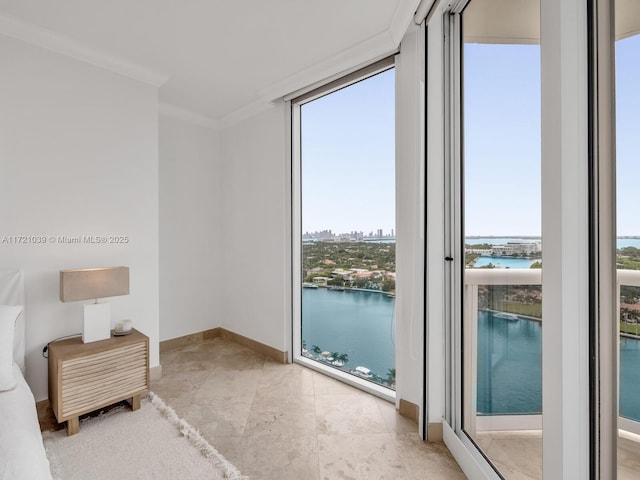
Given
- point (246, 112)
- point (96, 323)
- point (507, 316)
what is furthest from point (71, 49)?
point (507, 316)

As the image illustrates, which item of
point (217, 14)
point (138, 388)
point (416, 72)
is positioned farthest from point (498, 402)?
point (217, 14)

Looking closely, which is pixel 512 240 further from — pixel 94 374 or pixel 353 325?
pixel 94 374

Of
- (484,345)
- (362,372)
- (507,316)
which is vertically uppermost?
(507,316)

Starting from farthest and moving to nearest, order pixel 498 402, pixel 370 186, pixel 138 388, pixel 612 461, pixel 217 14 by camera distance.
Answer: pixel 370 186 < pixel 138 388 < pixel 217 14 < pixel 498 402 < pixel 612 461

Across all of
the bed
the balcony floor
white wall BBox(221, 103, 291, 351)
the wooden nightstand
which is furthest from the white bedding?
white wall BBox(221, 103, 291, 351)

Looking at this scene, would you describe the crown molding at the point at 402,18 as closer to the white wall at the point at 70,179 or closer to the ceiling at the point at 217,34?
the ceiling at the point at 217,34

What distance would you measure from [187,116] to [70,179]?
1.54 meters

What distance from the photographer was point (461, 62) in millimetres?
1741

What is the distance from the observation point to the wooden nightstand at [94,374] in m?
1.88

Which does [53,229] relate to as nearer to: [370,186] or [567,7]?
[370,186]

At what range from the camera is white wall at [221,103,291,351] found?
119 inches

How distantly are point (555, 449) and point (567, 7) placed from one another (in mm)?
1332

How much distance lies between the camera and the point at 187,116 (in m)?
3.44

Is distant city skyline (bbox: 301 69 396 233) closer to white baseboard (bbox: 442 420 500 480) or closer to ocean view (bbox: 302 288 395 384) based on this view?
ocean view (bbox: 302 288 395 384)
